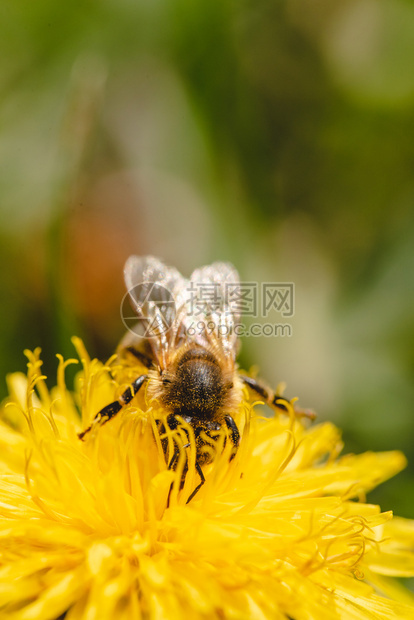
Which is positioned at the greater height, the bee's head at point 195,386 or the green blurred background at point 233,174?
the green blurred background at point 233,174

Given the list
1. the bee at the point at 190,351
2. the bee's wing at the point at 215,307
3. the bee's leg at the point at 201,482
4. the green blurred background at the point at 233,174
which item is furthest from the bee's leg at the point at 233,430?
the green blurred background at the point at 233,174

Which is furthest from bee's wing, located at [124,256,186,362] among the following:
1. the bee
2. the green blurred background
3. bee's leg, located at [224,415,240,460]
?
the green blurred background

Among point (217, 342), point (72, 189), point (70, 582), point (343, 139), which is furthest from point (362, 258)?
point (70, 582)

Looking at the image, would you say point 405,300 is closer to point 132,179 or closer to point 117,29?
point 132,179

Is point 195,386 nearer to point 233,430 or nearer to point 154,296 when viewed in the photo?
point 233,430

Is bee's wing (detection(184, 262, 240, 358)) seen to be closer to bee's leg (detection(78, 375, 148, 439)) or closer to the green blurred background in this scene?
bee's leg (detection(78, 375, 148, 439))

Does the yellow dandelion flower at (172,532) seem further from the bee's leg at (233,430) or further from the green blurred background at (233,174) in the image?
the green blurred background at (233,174)
